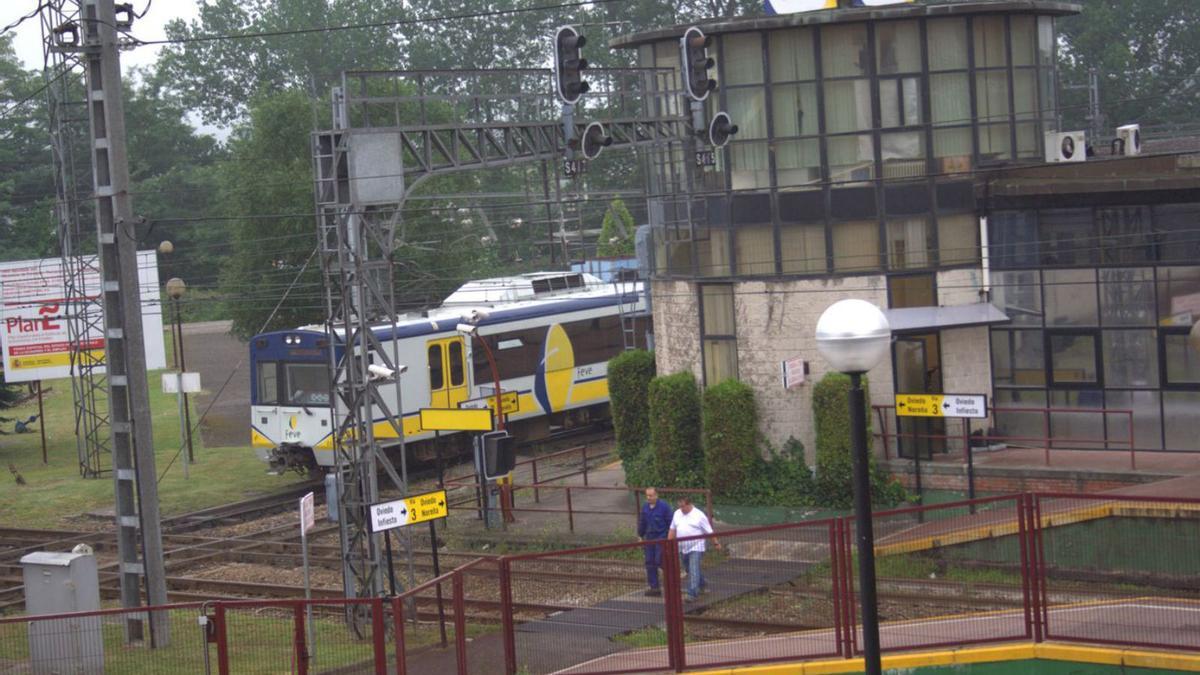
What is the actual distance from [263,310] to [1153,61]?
42464 mm

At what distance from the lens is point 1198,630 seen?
444 inches

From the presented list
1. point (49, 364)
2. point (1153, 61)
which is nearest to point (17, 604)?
point (49, 364)

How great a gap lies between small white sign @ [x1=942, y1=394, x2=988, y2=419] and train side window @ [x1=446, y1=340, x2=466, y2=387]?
12.5 m

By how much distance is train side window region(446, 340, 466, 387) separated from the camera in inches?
1194

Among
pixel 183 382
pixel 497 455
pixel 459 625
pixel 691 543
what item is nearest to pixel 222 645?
pixel 459 625

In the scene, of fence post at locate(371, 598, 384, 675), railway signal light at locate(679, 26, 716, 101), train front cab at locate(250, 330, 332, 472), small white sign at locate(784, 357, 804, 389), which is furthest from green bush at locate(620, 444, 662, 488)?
fence post at locate(371, 598, 384, 675)

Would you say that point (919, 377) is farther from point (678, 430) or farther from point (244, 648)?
point (244, 648)

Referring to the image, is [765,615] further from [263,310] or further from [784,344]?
[263,310]

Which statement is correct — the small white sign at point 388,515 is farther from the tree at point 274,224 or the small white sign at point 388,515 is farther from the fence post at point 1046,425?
the tree at point 274,224

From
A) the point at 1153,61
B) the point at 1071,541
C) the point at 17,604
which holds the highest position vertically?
the point at 1153,61

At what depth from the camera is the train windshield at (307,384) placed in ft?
92.9

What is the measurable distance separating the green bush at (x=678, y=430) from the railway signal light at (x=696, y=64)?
6.10m

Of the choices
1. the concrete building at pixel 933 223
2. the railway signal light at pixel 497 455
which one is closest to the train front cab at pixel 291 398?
the railway signal light at pixel 497 455

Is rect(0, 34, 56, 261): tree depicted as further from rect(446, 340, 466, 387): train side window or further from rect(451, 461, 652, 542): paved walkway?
rect(451, 461, 652, 542): paved walkway
